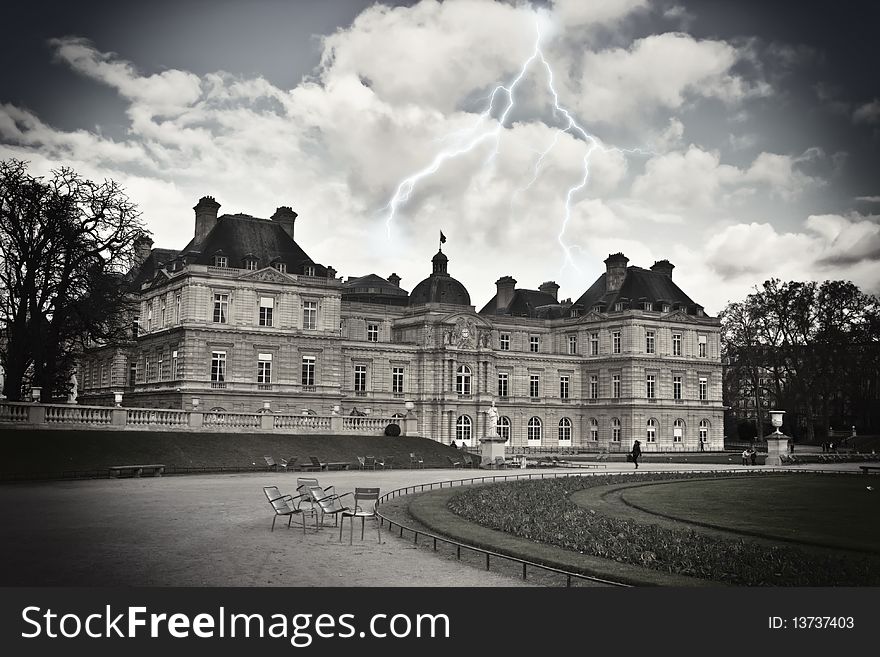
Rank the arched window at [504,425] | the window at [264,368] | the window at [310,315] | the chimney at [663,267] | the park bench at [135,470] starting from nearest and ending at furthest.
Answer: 1. the park bench at [135,470]
2. the window at [264,368]
3. the window at [310,315]
4. the arched window at [504,425]
5. the chimney at [663,267]

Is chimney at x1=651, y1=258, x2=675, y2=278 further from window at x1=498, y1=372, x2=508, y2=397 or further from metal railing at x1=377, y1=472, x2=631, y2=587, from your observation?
metal railing at x1=377, y1=472, x2=631, y2=587

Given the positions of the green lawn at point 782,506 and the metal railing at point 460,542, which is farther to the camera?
the green lawn at point 782,506

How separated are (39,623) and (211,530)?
25.6 ft

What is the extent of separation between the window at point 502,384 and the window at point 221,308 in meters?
26.1

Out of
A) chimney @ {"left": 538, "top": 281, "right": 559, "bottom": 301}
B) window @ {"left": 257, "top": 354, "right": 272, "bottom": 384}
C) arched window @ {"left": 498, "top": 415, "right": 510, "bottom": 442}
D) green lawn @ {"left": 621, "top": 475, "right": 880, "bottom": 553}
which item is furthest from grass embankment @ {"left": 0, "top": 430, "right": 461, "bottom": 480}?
chimney @ {"left": 538, "top": 281, "right": 559, "bottom": 301}

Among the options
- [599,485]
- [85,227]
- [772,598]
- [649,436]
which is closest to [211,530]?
[772,598]

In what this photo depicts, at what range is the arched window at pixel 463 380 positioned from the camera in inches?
2761

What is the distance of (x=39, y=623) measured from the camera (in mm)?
9797

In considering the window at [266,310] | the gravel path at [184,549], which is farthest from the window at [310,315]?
the gravel path at [184,549]

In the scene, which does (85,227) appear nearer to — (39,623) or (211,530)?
(211,530)

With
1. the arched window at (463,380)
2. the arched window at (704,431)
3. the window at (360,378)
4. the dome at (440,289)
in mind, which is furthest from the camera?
the arched window at (704,431)

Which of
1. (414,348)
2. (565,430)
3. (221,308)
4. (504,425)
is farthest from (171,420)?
(565,430)

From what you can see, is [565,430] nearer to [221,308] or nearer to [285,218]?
[285,218]

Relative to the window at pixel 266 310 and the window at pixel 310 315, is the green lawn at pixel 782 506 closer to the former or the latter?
the window at pixel 310 315
